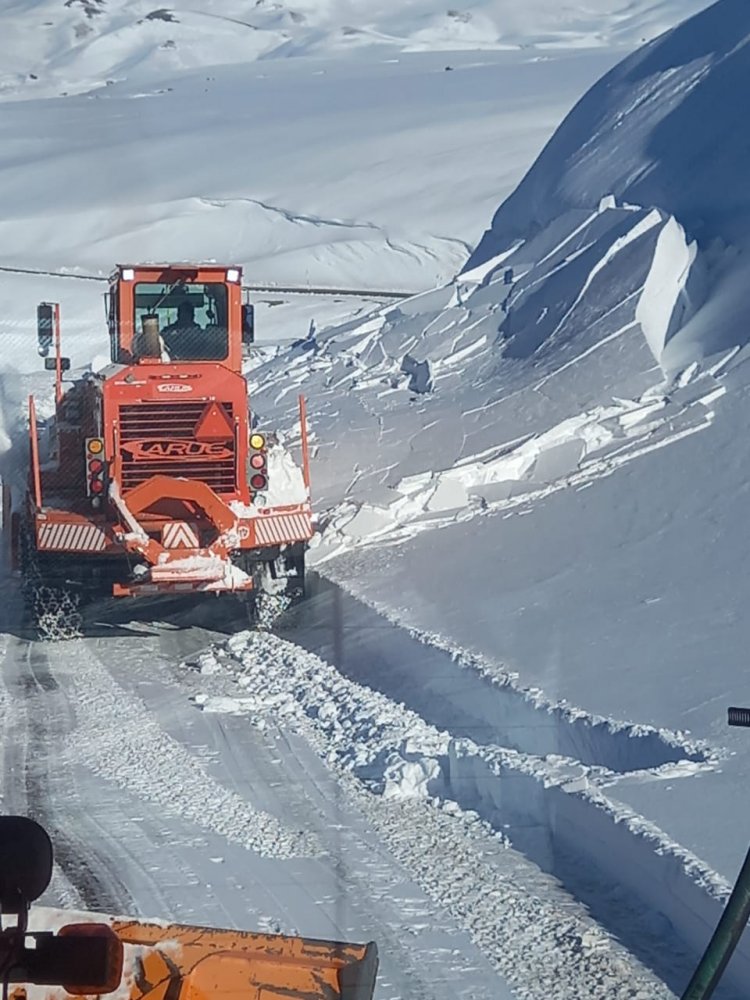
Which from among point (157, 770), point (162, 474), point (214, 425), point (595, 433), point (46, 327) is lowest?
point (157, 770)

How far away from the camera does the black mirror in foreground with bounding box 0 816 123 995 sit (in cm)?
206

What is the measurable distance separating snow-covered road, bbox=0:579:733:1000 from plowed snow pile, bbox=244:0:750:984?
0.26 m

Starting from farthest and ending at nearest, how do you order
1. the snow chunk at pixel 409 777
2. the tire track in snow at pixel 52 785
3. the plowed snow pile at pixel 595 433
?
the plowed snow pile at pixel 595 433 → the snow chunk at pixel 409 777 → the tire track in snow at pixel 52 785

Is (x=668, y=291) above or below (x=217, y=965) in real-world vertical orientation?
above

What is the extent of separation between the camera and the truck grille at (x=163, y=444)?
10.7 m

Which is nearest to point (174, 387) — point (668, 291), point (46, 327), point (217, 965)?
point (46, 327)

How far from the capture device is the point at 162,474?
10.7 metres

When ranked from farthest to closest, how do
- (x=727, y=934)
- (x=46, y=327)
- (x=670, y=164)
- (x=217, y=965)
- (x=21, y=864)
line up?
(x=670, y=164), (x=46, y=327), (x=217, y=965), (x=727, y=934), (x=21, y=864)

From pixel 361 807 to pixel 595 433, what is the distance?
7.02 meters

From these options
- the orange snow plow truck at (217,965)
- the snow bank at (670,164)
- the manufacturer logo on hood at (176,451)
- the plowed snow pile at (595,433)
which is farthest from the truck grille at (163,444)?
the orange snow plow truck at (217,965)

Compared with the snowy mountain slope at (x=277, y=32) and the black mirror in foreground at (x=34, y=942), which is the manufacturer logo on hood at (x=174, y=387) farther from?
the snowy mountain slope at (x=277, y=32)

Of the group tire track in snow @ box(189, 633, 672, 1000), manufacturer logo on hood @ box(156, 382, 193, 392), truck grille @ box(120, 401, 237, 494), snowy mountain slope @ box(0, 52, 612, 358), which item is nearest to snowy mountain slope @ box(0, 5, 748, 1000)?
tire track in snow @ box(189, 633, 672, 1000)

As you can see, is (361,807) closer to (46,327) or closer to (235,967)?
A: (235,967)

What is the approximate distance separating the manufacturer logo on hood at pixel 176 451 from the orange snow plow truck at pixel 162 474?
0.03 ft
